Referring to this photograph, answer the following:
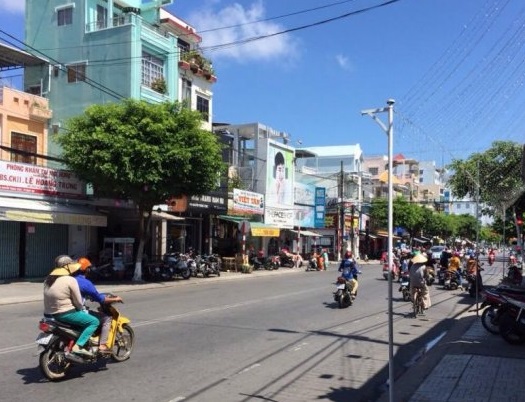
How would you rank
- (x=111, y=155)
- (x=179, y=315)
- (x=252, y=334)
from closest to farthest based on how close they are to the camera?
1. (x=252, y=334)
2. (x=179, y=315)
3. (x=111, y=155)

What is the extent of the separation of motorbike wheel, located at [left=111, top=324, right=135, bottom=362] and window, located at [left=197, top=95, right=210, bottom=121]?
91.7ft

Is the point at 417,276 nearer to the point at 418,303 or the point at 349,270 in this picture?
the point at 418,303

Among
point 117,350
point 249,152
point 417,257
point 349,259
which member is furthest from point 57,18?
point 117,350

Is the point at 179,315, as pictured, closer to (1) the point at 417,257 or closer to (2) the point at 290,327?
(2) the point at 290,327

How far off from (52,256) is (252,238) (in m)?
19.6

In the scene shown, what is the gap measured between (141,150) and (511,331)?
584 inches

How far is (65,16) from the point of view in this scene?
102 ft

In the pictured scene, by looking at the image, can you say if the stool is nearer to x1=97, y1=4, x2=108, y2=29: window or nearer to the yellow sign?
the yellow sign

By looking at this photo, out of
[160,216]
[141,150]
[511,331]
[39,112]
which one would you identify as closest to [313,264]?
[160,216]

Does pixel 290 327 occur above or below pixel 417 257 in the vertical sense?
below

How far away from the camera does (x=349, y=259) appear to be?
17031 millimetres

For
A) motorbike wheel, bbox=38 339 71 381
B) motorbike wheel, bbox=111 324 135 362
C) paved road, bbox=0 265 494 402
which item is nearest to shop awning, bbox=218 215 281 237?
paved road, bbox=0 265 494 402

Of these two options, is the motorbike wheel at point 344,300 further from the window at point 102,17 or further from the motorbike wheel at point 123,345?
the window at point 102,17

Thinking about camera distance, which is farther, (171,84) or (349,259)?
(171,84)
